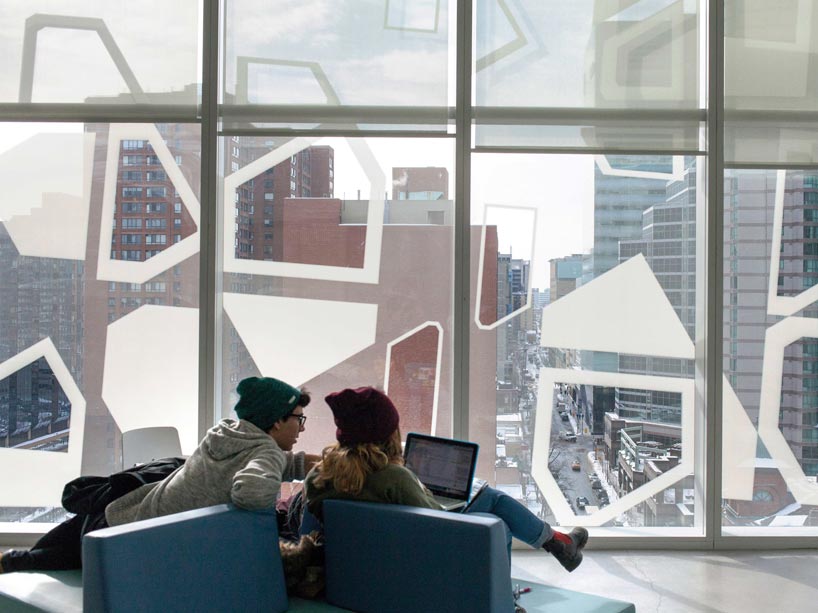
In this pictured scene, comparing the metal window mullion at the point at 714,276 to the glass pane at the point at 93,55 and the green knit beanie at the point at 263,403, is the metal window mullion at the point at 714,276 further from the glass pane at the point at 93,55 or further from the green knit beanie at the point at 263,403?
the glass pane at the point at 93,55

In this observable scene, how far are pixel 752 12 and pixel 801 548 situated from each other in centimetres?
308

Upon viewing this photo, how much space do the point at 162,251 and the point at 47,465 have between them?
1.41 metres

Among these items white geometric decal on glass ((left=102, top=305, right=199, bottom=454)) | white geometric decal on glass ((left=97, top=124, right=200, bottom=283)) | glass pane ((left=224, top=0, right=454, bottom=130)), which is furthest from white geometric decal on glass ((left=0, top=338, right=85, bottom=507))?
glass pane ((left=224, top=0, right=454, bottom=130))

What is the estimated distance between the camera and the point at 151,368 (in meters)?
4.70

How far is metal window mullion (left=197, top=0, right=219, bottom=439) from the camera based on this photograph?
462cm

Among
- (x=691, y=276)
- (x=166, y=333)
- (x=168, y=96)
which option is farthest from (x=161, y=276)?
(x=691, y=276)

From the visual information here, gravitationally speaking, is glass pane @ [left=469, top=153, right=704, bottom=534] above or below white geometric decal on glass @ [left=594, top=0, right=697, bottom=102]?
below

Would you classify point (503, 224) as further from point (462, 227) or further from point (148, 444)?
point (148, 444)

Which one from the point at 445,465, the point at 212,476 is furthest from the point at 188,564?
the point at 445,465

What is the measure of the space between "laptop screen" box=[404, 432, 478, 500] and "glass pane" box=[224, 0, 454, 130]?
2.08 m

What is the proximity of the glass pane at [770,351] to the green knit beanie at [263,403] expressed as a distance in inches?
112

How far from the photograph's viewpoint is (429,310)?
4691mm

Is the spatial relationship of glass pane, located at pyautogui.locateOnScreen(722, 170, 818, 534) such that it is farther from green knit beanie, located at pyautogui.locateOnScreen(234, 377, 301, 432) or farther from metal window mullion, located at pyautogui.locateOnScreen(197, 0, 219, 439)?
metal window mullion, located at pyautogui.locateOnScreen(197, 0, 219, 439)

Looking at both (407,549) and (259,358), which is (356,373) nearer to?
(259,358)
